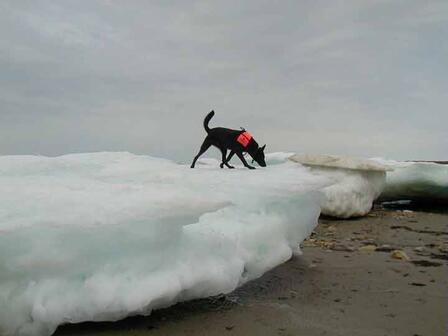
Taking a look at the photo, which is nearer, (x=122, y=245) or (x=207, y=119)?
(x=122, y=245)

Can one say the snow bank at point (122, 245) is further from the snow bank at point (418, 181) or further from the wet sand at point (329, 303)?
the snow bank at point (418, 181)

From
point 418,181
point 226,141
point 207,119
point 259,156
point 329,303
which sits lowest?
point 329,303

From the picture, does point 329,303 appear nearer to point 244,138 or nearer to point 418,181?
point 244,138

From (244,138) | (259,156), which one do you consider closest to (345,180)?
(259,156)

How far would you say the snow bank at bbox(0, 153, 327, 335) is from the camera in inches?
86.7

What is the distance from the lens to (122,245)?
7.86ft

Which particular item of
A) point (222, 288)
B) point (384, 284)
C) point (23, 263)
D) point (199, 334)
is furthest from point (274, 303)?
point (23, 263)

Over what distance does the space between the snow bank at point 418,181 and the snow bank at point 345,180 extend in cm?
110

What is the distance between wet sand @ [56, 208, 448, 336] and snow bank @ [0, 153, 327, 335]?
13cm

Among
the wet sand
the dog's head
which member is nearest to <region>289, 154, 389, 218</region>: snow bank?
the dog's head

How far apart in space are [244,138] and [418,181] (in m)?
4.54

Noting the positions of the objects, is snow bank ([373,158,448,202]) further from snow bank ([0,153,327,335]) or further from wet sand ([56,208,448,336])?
snow bank ([0,153,327,335])

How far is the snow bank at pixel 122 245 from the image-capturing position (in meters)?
2.20

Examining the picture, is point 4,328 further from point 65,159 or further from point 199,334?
point 65,159
